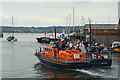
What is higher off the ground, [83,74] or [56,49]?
[56,49]

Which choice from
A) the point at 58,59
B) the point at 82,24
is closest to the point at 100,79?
the point at 58,59

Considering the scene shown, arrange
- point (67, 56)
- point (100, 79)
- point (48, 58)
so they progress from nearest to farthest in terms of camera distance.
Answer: point (100, 79), point (67, 56), point (48, 58)

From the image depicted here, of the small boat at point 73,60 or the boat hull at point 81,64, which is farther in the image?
the small boat at point 73,60

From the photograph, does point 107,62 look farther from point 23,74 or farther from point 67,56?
point 23,74

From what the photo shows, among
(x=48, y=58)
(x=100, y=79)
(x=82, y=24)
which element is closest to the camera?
(x=100, y=79)

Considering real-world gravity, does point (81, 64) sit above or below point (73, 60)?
below

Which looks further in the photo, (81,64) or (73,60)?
(73,60)

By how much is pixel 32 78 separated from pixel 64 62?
555cm

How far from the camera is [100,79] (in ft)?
90.4

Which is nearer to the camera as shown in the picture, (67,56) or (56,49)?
(67,56)

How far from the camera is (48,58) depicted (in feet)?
114

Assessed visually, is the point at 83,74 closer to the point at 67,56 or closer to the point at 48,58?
the point at 67,56

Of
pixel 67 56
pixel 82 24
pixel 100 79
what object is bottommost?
pixel 100 79

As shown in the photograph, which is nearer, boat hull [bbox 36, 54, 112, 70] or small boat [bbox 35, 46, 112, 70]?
boat hull [bbox 36, 54, 112, 70]
